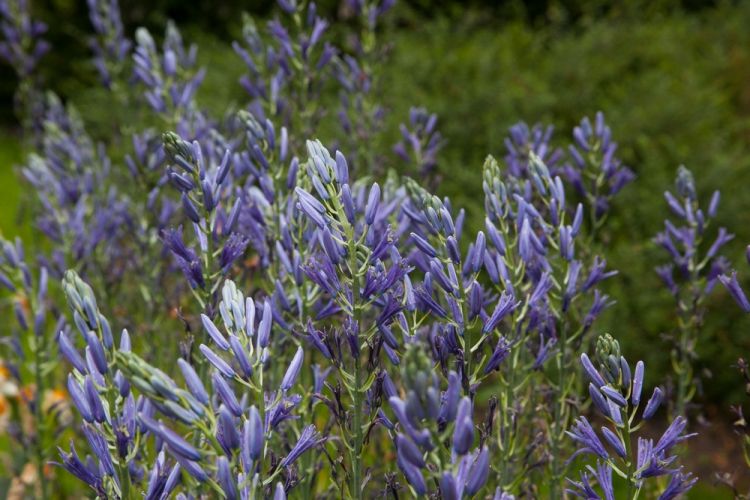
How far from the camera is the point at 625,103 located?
619 cm

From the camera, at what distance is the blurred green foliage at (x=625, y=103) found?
5094 millimetres

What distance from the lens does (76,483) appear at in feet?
12.6

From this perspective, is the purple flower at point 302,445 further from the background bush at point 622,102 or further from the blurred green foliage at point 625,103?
the blurred green foliage at point 625,103

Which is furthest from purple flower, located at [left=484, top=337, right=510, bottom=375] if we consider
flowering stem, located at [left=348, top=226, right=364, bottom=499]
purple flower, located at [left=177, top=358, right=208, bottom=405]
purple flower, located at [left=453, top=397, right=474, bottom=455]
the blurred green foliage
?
the blurred green foliage

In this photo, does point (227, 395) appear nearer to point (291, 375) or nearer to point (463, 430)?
point (291, 375)

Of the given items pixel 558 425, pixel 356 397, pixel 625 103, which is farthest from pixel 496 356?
pixel 625 103

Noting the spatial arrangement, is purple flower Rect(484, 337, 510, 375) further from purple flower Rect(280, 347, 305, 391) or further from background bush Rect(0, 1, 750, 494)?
background bush Rect(0, 1, 750, 494)

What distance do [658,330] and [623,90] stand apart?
2145 millimetres

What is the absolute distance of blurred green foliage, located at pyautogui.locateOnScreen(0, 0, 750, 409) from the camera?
16.7ft

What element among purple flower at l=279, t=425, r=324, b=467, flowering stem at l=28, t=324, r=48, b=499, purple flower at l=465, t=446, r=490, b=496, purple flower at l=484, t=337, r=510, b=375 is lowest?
purple flower at l=465, t=446, r=490, b=496

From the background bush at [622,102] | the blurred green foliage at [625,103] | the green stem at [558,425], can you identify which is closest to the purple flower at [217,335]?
the green stem at [558,425]


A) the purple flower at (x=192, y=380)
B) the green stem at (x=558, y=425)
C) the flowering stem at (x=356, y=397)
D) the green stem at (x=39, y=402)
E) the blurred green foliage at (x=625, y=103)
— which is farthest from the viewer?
the blurred green foliage at (x=625, y=103)

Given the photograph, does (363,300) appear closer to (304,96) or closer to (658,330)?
(304,96)

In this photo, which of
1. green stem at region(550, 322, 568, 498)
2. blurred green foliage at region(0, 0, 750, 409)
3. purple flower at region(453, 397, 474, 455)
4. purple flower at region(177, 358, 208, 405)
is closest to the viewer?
purple flower at region(453, 397, 474, 455)
